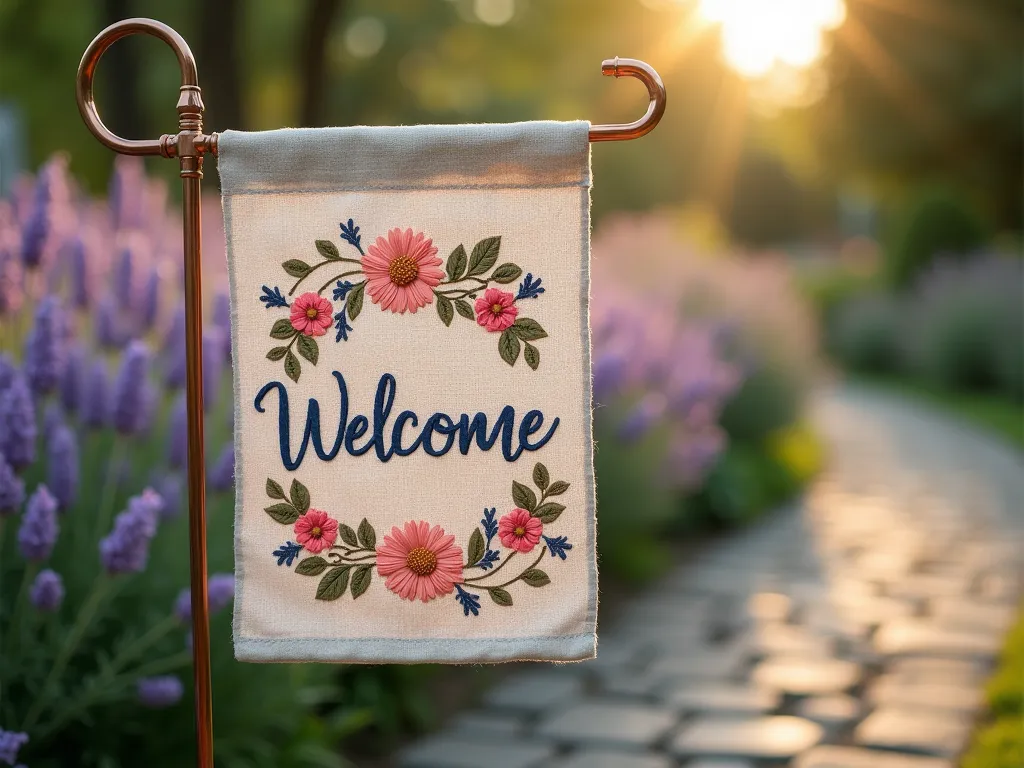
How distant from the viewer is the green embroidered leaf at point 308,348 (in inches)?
66.5

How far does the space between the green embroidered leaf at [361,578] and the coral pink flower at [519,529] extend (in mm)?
219

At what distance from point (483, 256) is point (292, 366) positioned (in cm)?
34

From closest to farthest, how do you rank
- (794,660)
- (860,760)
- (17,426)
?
(17,426) < (860,760) < (794,660)

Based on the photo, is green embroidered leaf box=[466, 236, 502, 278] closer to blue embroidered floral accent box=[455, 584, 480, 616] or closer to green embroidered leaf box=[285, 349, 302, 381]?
green embroidered leaf box=[285, 349, 302, 381]

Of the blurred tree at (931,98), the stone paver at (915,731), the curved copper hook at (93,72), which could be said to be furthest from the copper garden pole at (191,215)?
the blurred tree at (931,98)

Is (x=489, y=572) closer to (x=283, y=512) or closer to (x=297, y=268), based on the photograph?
(x=283, y=512)

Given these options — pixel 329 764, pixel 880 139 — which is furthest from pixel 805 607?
pixel 880 139

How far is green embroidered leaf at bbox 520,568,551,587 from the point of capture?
1692 mm

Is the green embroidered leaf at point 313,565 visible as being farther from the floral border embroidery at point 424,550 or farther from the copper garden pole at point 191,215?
the copper garden pole at point 191,215

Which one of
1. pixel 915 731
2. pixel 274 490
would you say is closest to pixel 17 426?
pixel 274 490

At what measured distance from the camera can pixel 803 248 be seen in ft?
134

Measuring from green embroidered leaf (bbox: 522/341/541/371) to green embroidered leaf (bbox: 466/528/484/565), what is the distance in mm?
272

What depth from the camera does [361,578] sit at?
171cm

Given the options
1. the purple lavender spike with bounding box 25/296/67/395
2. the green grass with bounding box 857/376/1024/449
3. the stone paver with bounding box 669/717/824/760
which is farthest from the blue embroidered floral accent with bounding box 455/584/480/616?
the green grass with bounding box 857/376/1024/449
